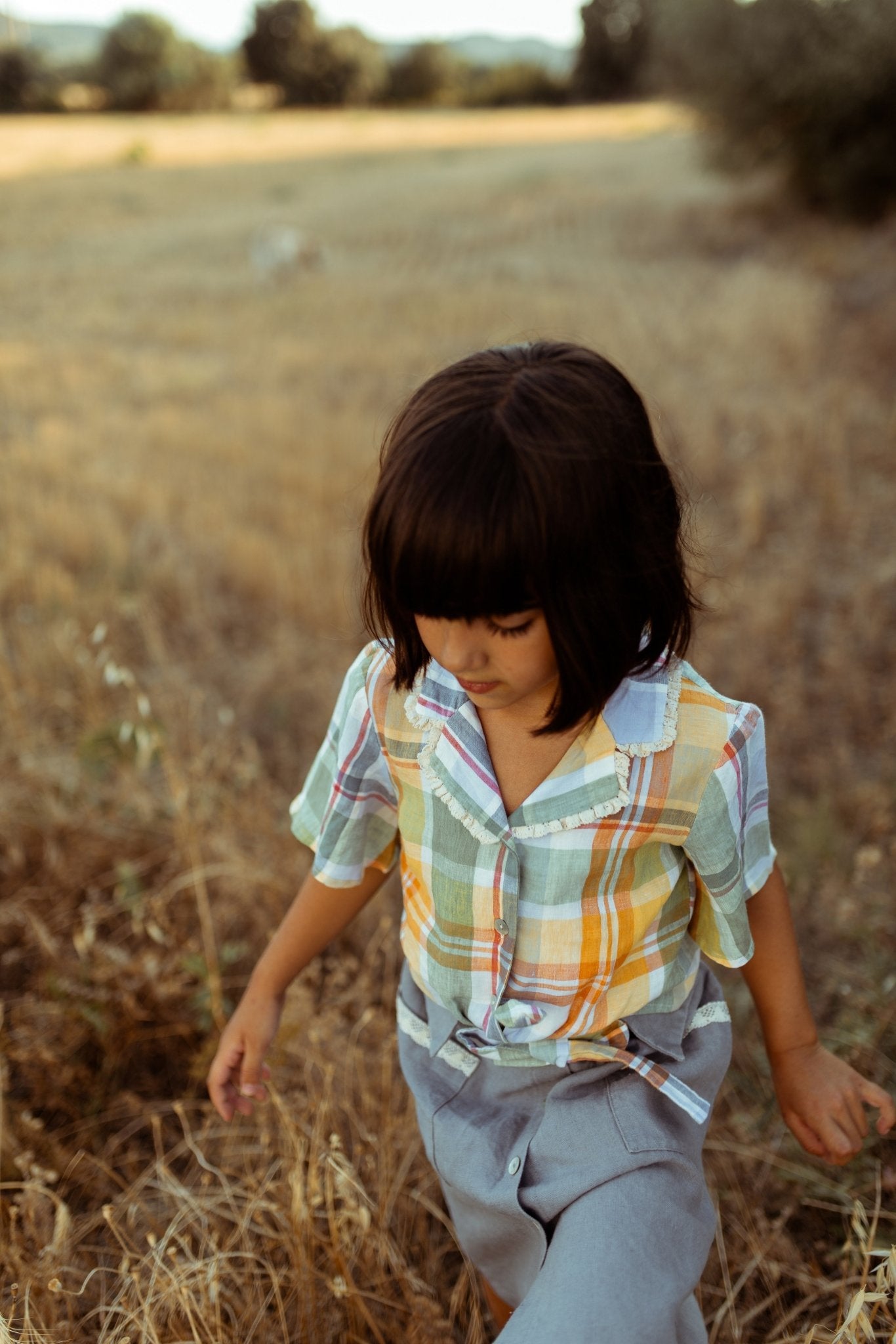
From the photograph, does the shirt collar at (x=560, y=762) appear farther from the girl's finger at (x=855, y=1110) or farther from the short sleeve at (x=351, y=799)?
the girl's finger at (x=855, y=1110)

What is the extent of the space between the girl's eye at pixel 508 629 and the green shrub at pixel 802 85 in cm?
1218

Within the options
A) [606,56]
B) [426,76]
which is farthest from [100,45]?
→ [606,56]

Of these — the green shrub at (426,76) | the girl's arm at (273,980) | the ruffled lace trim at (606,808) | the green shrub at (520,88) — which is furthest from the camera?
the green shrub at (426,76)

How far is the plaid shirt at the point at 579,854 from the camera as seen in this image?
1141mm

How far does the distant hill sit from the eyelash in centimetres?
394

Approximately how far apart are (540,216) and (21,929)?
15.0 m

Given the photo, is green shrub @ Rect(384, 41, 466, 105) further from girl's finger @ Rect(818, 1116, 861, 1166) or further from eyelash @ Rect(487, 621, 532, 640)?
girl's finger @ Rect(818, 1116, 861, 1166)

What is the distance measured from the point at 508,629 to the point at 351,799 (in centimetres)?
42

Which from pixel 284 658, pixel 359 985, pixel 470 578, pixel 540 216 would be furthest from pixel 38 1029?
pixel 540 216

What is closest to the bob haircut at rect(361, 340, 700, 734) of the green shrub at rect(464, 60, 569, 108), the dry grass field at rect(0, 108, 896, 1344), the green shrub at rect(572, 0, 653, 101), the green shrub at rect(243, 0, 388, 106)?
the dry grass field at rect(0, 108, 896, 1344)

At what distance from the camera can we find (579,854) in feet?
3.79

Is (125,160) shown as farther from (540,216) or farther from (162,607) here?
(162,607)

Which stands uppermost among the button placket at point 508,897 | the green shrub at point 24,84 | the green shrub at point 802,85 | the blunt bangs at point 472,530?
the green shrub at point 24,84

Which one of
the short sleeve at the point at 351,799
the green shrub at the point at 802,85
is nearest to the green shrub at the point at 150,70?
the green shrub at the point at 802,85
